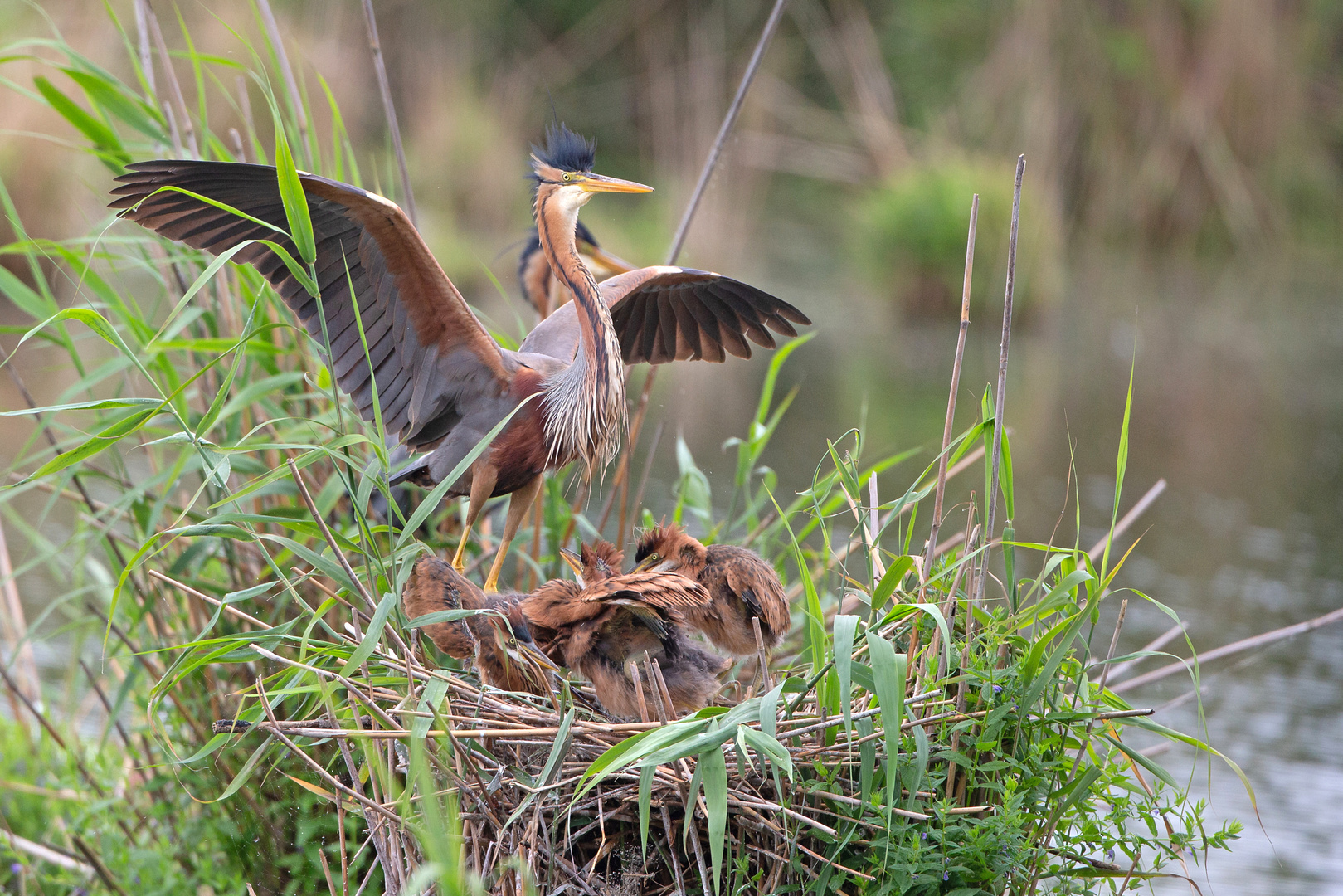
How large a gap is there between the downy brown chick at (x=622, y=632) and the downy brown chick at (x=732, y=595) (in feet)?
0.20

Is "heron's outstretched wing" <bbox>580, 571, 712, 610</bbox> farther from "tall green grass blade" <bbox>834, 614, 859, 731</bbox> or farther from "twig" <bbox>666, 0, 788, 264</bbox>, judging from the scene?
"twig" <bbox>666, 0, 788, 264</bbox>

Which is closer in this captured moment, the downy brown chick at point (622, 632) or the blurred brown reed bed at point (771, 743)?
the blurred brown reed bed at point (771, 743)

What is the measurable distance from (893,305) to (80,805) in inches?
359

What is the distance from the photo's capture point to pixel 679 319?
11.6 ft

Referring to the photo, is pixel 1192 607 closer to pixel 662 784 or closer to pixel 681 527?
pixel 681 527

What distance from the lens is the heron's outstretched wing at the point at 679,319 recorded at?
10.9ft

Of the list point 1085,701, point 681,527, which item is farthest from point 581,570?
point 1085,701

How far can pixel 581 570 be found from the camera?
98.3 inches

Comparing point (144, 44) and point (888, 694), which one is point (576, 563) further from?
point (144, 44)

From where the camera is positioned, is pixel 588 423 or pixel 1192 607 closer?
pixel 588 423

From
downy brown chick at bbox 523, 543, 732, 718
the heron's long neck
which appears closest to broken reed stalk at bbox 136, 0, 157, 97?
the heron's long neck

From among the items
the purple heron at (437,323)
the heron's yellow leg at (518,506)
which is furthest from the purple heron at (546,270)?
the heron's yellow leg at (518,506)

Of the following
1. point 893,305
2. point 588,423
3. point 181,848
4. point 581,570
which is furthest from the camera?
point 893,305

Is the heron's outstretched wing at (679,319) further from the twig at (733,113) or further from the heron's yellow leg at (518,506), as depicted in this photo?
the heron's yellow leg at (518,506)
